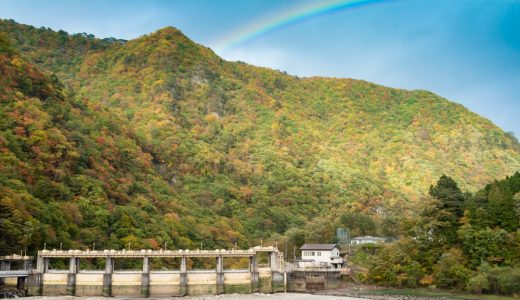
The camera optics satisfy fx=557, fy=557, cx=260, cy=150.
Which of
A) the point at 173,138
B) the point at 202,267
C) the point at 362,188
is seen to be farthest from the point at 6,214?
the point at 362,188

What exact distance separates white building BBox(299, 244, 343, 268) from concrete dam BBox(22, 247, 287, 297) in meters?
19.7

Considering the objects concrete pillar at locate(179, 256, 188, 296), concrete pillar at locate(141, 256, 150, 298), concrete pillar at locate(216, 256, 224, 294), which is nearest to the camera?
concrete pillar at locate(141, 256, 150, 298)

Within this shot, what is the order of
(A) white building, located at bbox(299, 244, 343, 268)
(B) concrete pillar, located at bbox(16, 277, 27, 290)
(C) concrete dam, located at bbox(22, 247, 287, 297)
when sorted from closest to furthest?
(B) concrete pillar, located at bbox(16, 277, 27, 290) < (C) concrete dam, located at bbox(22, 247, 287, 297) < (A) white building, located at bbox(299, 244, 343, 268)

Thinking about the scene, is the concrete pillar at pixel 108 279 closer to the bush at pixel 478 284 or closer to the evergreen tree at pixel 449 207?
the bush at pixel 478 284

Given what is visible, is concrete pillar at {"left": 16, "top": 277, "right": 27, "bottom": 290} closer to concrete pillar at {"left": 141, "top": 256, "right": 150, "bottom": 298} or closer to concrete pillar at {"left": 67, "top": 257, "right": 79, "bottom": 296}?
concrete pillar at {"left": 67, "top": 257, "right": 79, "bottom": 296}

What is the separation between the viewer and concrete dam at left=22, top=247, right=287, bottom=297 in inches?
2972

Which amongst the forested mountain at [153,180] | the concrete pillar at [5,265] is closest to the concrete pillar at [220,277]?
the forested mountain at [153,180]

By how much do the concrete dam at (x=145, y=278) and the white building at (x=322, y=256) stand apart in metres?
19.7

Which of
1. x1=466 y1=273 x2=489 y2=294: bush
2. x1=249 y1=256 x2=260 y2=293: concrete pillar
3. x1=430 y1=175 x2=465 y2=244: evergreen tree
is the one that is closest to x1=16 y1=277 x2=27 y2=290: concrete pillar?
x1=249 y1=256 x2=260 y2=293: concrete pillar

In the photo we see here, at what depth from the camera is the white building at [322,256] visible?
327ft

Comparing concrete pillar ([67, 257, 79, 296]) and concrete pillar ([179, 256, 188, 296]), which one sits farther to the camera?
concrete pillar ([179, 256, 188, 296])

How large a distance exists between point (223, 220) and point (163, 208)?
65.9 feet

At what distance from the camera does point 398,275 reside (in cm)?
8056

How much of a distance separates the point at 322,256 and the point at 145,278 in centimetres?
3627
